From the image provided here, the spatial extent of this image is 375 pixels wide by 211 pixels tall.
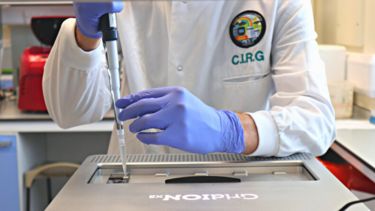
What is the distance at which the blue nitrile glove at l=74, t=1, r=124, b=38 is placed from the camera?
676 mm

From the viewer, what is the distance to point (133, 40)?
4.03ft

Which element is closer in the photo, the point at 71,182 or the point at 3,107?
the point at 71,182

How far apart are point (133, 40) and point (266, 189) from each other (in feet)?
2.07

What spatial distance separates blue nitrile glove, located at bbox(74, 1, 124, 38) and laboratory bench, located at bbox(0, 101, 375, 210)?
856mm

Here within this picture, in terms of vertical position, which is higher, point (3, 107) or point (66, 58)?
point (66, 58)

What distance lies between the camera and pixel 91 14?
76 cm

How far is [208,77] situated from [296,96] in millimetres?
265

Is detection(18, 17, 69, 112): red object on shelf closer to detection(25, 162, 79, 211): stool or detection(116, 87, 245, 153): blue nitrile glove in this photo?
detection(25, 162, 79, 211): stool

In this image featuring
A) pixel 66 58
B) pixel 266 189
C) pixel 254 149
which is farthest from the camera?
pixel 66 58

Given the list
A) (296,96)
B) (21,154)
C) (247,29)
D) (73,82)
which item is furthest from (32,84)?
(296,96)

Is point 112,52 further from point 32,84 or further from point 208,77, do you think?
point 32,84

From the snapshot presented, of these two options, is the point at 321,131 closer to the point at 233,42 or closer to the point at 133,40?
the point at 233,42

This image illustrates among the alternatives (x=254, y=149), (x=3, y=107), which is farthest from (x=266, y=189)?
(x=3, y=107)

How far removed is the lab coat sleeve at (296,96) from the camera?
94cm
